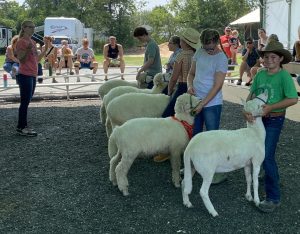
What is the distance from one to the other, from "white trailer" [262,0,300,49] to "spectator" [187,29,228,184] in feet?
38.9

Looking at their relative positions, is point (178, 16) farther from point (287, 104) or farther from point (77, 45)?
point (287, 104)

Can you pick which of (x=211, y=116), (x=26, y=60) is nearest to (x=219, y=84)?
(x=211, y=116)

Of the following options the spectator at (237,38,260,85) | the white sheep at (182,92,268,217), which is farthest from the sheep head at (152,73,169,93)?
the spectator at (237,38,260,85)

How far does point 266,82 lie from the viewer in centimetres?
415

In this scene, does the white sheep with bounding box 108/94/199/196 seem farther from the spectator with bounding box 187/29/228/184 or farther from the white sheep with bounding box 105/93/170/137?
the white sheep with bounding box 105/93/170/137

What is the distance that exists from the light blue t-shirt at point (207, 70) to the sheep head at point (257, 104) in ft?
2.01

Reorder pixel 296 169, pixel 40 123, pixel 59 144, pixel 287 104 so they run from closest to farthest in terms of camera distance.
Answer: pixel 287 104 → pixel 296 169 → pixel 59 144 → pixel 40 123

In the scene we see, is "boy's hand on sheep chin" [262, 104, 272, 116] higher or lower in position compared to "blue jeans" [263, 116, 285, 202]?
higher

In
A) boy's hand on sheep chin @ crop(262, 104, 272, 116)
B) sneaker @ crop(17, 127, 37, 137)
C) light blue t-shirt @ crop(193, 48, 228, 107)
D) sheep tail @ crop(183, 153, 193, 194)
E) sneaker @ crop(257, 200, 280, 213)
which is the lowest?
sneaker @ crop(257, 200, 280, 213)

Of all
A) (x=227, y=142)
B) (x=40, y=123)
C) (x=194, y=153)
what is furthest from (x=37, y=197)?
(x=40, y=123)

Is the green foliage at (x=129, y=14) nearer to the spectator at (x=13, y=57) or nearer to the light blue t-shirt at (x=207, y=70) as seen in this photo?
the spectator at (x=13, y=57)

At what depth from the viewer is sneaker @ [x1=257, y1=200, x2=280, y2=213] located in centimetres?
418

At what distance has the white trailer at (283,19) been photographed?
15906mm

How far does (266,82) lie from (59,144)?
12.7 ft
